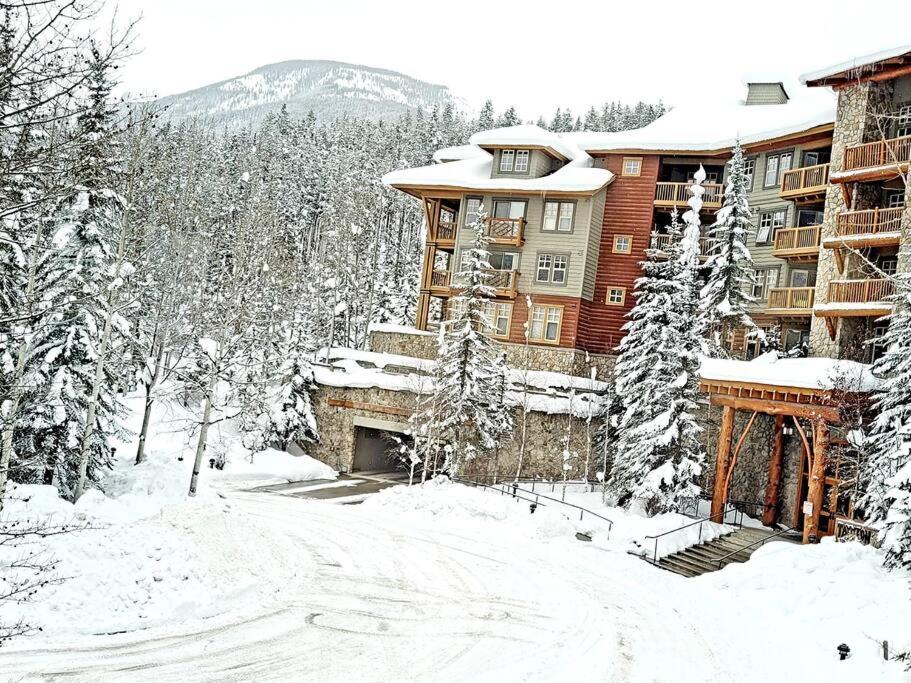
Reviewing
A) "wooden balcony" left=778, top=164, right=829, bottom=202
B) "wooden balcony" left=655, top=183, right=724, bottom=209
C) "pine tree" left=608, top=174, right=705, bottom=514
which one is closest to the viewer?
"pine tree" left=608, top=174, right=705, bottom=514

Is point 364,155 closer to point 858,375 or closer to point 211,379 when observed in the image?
point 211,379

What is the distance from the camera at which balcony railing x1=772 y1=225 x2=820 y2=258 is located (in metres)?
31.0

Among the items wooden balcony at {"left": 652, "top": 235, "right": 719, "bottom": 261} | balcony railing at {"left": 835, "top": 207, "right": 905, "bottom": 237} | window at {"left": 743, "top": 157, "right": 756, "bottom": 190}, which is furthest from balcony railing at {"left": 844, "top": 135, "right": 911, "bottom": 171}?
window at {"left": 743, "top": 157, "right": 756, "bottom": 190}

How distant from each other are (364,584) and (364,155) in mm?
68978

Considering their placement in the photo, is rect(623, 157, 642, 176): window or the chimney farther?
the chimney

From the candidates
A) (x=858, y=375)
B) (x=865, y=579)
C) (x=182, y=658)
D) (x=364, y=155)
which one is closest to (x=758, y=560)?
(x=865, y=579)

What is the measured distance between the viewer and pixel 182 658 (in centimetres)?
1145

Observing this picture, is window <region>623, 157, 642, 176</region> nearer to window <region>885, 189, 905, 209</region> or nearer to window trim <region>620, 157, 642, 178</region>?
window trim <region>620, 157, 642, 178</region>

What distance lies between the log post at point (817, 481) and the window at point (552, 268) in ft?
62.8

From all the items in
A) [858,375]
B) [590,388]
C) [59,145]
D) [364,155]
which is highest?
[364,155]

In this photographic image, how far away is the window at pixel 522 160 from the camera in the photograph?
42281 millimetres

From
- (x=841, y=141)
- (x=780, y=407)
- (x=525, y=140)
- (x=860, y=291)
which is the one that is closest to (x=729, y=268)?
(x=860, y=291)

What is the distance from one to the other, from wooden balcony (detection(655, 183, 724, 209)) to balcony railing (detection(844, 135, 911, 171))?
387 inches

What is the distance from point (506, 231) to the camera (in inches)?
1618
